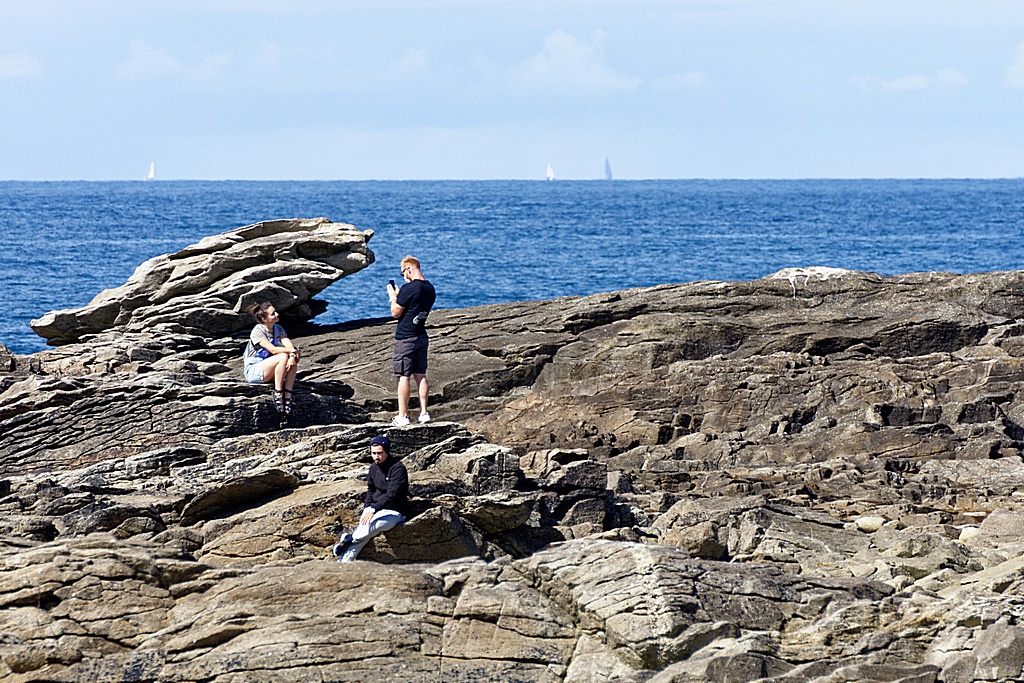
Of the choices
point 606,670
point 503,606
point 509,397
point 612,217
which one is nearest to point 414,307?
point 509,397

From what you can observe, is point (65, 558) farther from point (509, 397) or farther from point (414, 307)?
point (509, 397)

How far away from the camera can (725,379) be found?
22500 mm

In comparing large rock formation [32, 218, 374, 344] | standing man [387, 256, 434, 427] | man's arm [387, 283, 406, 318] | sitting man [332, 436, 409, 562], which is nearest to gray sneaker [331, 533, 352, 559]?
sitting man [332, 436, 409, 562]

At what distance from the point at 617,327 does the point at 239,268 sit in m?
9.75

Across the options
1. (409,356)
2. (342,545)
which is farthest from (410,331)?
(342,545)

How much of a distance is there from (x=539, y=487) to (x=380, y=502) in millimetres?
3510

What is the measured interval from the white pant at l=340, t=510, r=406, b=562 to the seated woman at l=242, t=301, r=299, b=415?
18.5 feet

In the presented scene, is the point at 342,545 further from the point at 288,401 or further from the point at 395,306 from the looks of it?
the point at 288,401

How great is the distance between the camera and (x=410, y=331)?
18.6 m

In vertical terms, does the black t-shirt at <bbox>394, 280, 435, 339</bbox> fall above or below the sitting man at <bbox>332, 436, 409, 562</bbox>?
above

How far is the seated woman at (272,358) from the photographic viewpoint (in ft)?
→ 62.2

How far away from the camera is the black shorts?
739 inches

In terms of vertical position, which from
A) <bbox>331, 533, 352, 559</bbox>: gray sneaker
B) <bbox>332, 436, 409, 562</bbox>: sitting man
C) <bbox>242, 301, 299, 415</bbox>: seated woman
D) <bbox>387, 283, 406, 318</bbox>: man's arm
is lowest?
<bbox>331, 533, 352, 559</bbox>: gray sneaker

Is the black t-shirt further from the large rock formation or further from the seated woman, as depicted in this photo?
the large rock formation
